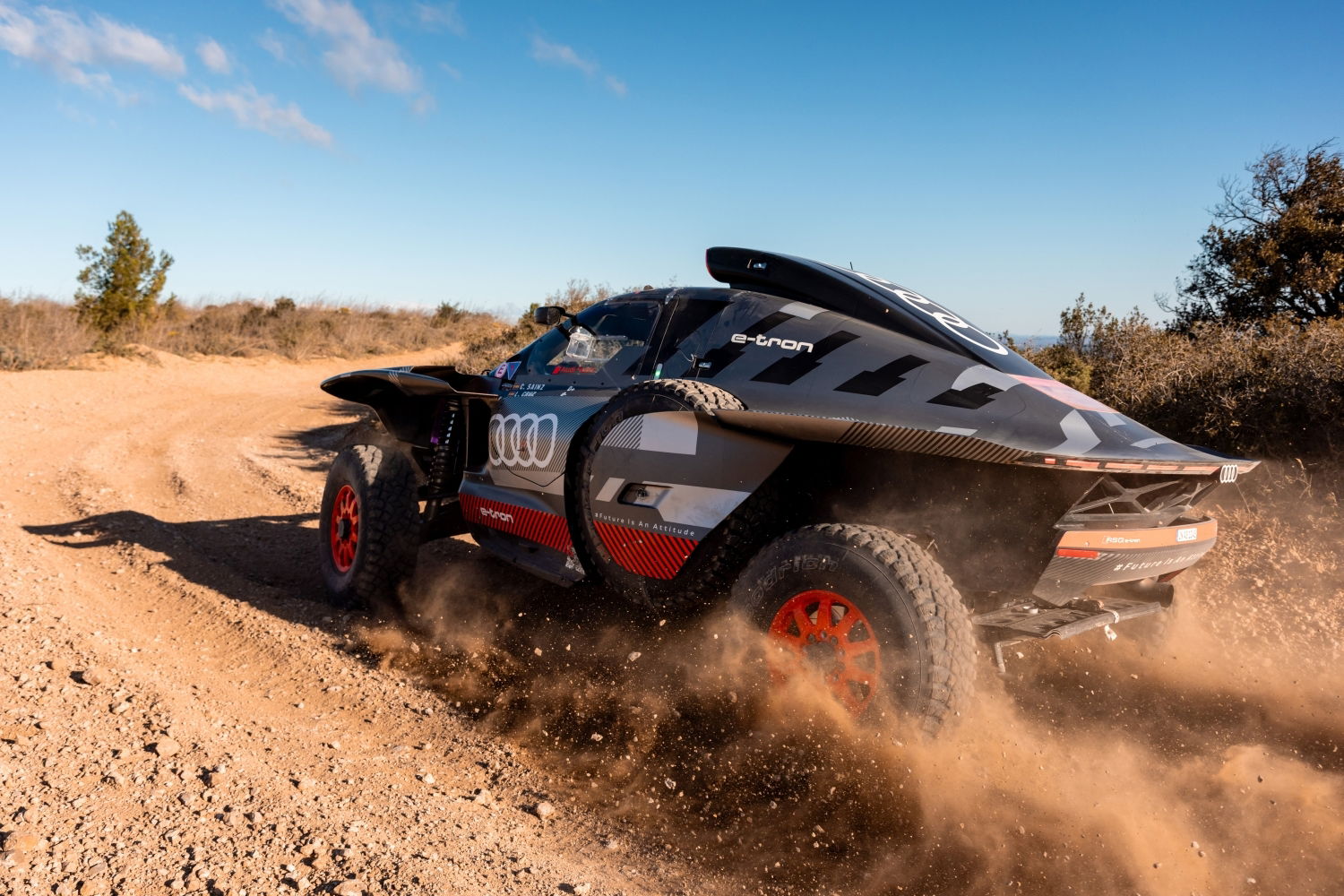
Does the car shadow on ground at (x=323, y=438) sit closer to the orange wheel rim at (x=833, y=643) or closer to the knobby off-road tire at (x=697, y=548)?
the knobby off-road tire at (x=697, y=548)

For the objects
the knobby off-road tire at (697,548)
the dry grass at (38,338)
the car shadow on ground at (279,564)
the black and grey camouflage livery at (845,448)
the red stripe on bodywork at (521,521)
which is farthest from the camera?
the dry grass at (38,338)

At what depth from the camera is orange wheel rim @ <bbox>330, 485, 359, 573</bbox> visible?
5.30 m

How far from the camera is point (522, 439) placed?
4.71 m

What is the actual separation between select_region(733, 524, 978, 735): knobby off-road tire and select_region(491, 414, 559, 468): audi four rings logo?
1.70 metres

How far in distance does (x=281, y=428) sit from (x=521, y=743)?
453 inches

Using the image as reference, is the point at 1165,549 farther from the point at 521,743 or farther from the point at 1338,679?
the point at 521,743

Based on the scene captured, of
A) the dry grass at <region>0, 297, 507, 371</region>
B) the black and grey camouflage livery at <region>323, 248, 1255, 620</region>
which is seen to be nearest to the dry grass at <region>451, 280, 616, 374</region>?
the dry grass at <region>0, 297, 507, 371</region>

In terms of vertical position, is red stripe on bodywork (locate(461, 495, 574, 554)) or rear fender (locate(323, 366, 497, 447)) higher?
rear fender (locate(323, 366, 497, 447))

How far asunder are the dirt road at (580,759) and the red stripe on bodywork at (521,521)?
57cm

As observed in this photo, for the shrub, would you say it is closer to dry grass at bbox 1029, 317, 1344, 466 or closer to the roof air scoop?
dry grass at bbox 1029, 317, 1344, 466

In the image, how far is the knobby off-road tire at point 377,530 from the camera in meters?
4.99

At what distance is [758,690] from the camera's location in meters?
3.26

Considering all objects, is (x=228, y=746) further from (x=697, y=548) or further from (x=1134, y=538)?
(x=1134, y=538)

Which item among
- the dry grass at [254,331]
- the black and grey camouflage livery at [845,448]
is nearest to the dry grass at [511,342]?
the dry grass at [254,331]
